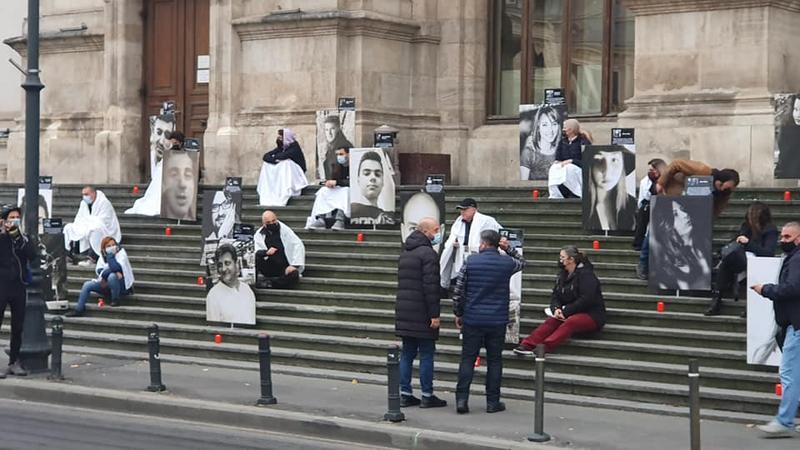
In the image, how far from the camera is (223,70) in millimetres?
25375

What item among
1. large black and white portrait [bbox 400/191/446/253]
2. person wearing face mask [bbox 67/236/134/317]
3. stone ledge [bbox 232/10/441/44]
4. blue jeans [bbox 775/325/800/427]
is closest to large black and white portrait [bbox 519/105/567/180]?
large black and white portrait [bbox 400/191/446/253]

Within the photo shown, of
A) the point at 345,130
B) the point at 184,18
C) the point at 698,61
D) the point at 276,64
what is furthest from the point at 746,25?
the point at 184,18

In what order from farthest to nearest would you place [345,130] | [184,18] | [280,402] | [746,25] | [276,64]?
[184,18]
[276,64]
[345,130]
[746,25]
[280,402]

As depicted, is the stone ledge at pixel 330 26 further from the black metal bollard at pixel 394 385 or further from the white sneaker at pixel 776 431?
the white sneaker at pixel 776 431

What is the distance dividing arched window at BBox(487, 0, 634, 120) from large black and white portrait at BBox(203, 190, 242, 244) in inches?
253

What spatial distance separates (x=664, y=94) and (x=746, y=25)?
1470 millimetres

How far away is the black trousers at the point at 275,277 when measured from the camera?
19062 millimetres

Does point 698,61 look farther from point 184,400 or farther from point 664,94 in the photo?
point 184,400

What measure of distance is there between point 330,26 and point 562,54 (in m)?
3.91

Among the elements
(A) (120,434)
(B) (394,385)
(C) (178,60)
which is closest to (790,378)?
(B) (394,385)

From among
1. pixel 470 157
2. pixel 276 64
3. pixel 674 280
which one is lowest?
pixel 674 280

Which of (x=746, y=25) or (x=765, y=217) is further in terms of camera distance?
(x=746, y=25)

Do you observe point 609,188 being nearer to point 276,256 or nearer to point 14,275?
point 276,256

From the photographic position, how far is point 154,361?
15773 mm
